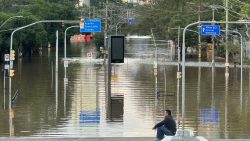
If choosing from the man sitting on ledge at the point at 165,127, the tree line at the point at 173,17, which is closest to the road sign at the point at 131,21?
the tree line at the point at 173,17

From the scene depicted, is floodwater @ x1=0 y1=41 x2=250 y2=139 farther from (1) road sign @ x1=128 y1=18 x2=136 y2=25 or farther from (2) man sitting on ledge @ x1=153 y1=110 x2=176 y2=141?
(1) road sign @ x1=128 y1=18 x2=136 y2=25

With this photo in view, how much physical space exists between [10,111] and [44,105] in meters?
3.97

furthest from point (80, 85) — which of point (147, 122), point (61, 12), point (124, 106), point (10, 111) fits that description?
point (61, 12)

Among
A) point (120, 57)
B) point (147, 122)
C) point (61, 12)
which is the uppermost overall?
point (61, 12)

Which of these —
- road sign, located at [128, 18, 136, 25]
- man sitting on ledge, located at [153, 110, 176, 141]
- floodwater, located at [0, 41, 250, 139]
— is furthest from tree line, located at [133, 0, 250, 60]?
man sitting on ledge, located at [153, 110, 176, 141]

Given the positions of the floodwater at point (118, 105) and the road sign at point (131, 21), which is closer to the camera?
the floodwater at point (118, 105)

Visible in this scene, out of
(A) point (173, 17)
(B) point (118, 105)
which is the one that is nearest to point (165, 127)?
(B) point (118, 105)

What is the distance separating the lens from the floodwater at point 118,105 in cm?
3200

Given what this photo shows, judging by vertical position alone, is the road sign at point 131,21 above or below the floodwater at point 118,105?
above

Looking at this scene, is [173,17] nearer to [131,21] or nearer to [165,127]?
[131,21]

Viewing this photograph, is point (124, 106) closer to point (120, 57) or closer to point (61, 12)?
point (120, 57)

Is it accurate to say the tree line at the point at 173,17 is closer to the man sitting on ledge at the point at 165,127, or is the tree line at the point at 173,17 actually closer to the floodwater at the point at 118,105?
the floodwater at the point at 118,105

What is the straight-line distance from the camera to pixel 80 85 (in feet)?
188

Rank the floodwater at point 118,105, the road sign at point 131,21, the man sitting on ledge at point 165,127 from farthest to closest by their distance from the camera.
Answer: the road sign at point 131,21 < the floodwater at point 118,105 < the man sitting on ledge at point 165,127
